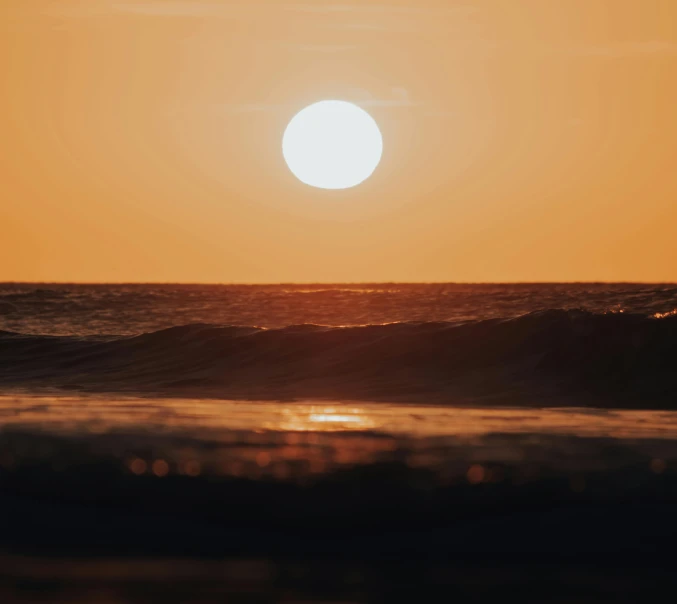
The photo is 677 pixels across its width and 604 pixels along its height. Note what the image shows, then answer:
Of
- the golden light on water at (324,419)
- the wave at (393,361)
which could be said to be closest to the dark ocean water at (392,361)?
the wave at (393,361)

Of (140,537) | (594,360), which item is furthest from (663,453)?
(594,360)

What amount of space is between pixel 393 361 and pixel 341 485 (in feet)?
39.4

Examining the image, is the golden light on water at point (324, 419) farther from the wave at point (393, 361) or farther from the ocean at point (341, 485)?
the wave at point (393, 361)

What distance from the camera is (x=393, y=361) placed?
18750 mm

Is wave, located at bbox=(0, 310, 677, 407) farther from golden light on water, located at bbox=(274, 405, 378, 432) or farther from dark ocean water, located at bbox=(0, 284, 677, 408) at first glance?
golden light on water, located at bbox=(274, 405, 378, 432)

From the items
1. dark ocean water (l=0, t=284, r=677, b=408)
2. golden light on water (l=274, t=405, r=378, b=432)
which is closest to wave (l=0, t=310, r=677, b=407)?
dark ocean water (l=0, t=284, r=677, b=408)

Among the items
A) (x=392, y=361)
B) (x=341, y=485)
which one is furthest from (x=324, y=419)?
(x=392, y=361)

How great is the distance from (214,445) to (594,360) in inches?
419

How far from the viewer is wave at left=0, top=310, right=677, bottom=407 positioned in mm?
15992

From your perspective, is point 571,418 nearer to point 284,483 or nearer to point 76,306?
point 284,483

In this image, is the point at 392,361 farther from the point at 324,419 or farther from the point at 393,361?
the point at 324,419

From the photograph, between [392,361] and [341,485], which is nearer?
[341,485]

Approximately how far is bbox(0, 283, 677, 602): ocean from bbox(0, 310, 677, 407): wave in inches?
5.0

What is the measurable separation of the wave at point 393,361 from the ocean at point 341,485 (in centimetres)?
13
